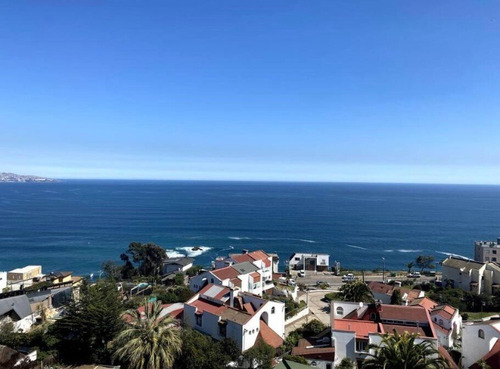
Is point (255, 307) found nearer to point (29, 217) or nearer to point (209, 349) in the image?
point (209, 349)

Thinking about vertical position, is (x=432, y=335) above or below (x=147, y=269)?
above

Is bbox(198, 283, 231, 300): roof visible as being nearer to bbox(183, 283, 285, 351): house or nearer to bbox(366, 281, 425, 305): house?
bbox(183, 283, 285, 351): house

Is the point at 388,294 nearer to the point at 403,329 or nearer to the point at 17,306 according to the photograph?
the point at 403,329

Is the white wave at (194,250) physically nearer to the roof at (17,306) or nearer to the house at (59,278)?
the house at (59,278)

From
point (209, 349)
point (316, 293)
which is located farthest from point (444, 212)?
point (209, 349)

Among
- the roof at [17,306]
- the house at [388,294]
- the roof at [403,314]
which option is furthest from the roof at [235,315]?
the house at [388,294]

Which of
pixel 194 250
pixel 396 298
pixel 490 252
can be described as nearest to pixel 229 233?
pixel 194 250

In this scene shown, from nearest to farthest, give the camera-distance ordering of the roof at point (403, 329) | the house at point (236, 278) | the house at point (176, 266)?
1. the roof at point (403, 329)
2. the house at point (236, 278)
3. the house at point (176, 266)
